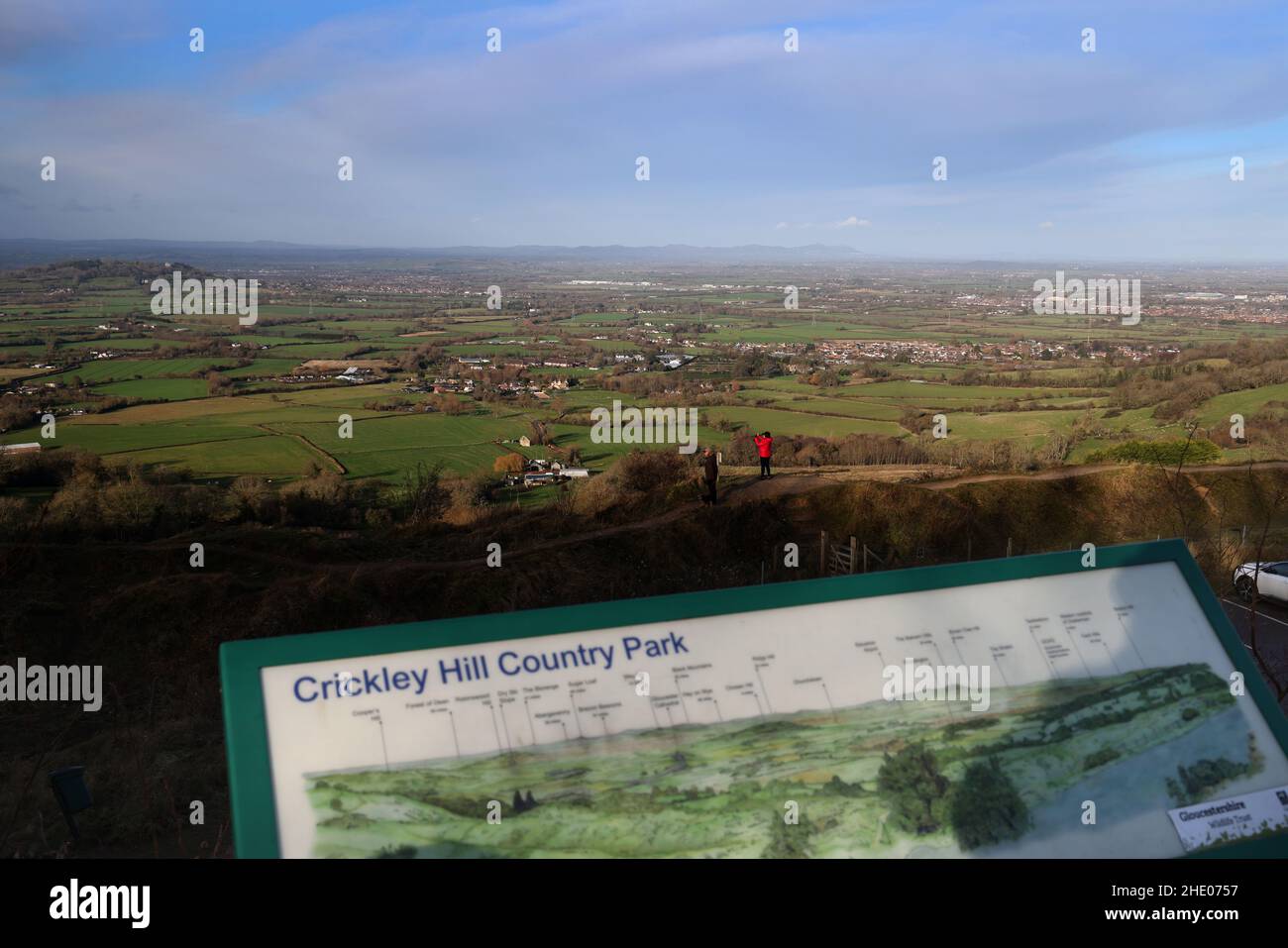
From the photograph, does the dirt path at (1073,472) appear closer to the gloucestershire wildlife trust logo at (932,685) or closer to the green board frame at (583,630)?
the green board frame at (583,630)

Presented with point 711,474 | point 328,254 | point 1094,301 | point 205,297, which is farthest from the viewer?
point 328,254

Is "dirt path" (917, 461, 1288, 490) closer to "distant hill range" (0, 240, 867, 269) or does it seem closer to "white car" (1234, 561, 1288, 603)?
"white car" (1234, 561, 1288, 603)

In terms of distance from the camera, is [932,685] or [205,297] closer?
[932,685]

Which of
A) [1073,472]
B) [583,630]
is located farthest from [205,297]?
[583,630]

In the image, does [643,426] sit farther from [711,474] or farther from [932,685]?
[932,685]

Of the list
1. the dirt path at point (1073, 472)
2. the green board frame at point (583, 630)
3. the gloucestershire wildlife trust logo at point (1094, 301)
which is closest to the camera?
the green board frame at point (583, 630)

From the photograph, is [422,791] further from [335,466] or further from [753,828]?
[335,466]

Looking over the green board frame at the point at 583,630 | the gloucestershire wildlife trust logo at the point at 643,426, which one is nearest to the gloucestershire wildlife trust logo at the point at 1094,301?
the gloucestershire wildlife trust logo at the point at 643,426
